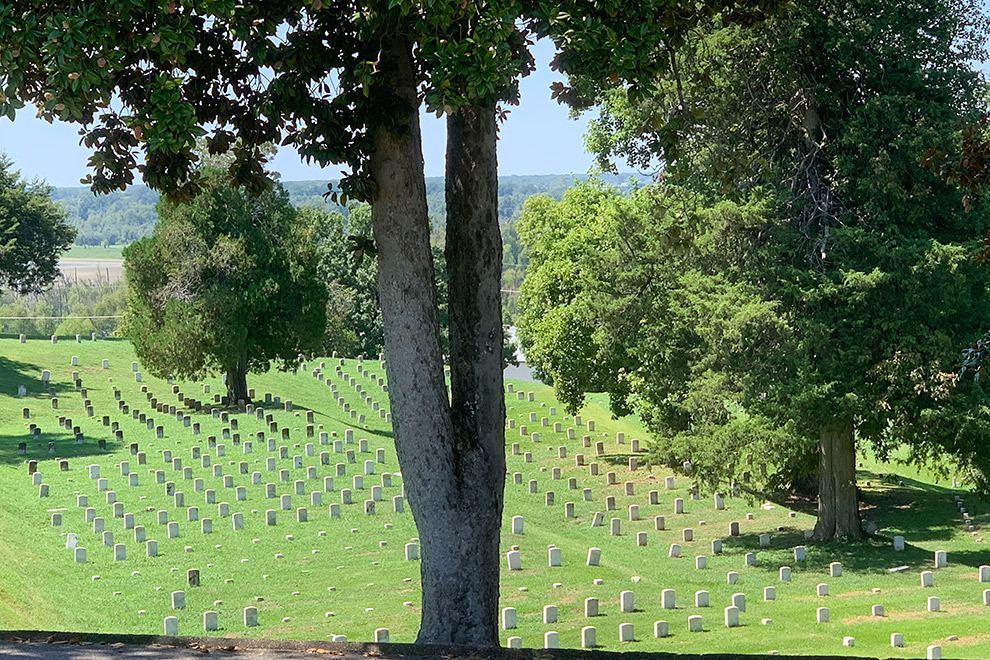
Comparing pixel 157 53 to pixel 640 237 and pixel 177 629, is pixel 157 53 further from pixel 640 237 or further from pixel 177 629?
pixel 640 237

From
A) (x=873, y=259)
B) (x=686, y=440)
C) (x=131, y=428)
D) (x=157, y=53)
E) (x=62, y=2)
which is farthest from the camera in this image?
(x=131, y=428)

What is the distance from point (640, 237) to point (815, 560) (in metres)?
8.06

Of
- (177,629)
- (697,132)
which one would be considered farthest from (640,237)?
(177,629)

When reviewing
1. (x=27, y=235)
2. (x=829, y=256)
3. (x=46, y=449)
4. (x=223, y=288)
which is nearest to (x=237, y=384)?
(x=223, y=288)

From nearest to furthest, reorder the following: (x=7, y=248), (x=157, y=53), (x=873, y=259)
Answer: (x=157, y=53) < (x=873, y=259) < (x=7, y=248)

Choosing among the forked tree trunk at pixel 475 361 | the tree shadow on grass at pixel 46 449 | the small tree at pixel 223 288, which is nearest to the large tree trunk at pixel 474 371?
the forked tree trunk at pixel 475 361

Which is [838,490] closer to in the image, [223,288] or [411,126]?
[411,126]

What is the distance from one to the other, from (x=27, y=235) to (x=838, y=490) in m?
41.6

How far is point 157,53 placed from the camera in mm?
9148

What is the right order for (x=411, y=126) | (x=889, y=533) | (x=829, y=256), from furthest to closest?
(x=889, y=533) < (x=829, y=256) < (x=411, y=126)

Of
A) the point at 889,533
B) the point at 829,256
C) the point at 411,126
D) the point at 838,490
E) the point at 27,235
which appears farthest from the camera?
the point at 27,235

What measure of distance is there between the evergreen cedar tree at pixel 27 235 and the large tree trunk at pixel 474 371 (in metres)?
47.7

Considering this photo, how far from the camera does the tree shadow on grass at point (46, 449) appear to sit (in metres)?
31.5

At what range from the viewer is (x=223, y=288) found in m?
40.4
